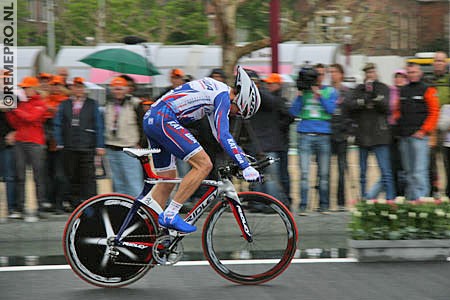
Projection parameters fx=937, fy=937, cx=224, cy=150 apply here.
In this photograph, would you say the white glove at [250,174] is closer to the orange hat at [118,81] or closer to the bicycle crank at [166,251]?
the bicycle crank at [166,251]

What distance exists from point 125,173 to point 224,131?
184 inches

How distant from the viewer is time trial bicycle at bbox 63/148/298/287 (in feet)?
25.0

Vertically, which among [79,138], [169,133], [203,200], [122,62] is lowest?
[203,200]

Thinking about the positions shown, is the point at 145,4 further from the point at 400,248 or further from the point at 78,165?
the point at 400,248

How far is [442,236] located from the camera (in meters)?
8.87

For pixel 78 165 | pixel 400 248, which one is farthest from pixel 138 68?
pixel 400 248

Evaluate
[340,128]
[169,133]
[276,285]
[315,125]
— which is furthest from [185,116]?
[340,128]

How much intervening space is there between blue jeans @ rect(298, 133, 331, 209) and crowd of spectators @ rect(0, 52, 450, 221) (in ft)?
0.04

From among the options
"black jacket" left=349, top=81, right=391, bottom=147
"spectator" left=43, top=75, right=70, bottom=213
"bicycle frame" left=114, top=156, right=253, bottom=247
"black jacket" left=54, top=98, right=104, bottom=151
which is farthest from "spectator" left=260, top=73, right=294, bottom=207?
"bicycle frame" left=114, top=156, right=253, bottom=247

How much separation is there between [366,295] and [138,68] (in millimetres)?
7157

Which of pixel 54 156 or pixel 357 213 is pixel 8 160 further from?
pixel 357 213

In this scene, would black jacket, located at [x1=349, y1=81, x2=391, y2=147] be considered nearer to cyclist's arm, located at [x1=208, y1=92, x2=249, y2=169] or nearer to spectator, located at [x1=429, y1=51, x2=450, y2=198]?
spectator, located at [x1=429, y1=51, x2=450, y2=198]

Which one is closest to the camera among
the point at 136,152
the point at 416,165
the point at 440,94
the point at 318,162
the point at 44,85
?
the point at 136,152

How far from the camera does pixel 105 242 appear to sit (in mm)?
7703
